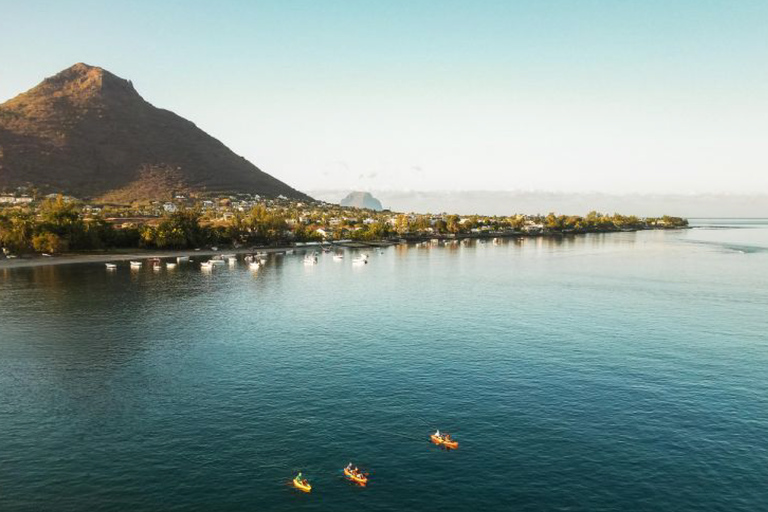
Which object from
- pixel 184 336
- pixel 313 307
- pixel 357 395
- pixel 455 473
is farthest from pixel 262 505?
pixel 313 307

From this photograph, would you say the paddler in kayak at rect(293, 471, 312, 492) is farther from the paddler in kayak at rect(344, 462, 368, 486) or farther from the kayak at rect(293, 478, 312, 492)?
the paddler in kayak at rect(344, 462, 368, 486)

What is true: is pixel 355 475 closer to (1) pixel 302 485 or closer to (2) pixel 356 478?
(2) pixel 356 478

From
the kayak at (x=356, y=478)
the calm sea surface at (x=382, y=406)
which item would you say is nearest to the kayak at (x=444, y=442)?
the calm sea surface at (x=382, y=406)

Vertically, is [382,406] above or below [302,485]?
above

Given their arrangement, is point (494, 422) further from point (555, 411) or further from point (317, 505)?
point (317, 505)

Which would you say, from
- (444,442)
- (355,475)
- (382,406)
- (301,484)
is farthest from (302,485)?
(382,406)

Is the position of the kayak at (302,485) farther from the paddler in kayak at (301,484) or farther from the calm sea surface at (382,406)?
the calm sea surface at (382,406)
